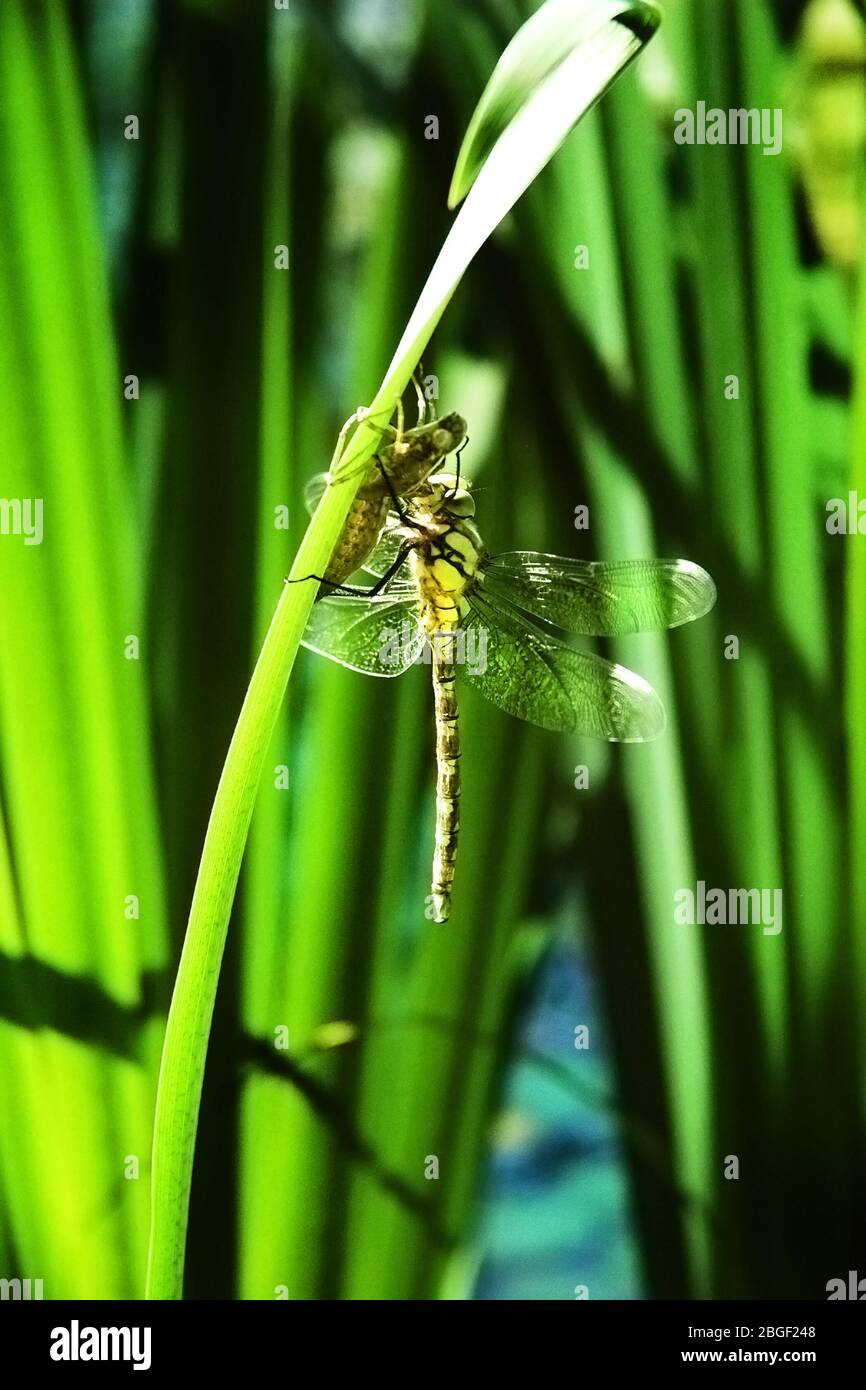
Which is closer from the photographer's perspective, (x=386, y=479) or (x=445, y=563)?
(x=386, y=479)

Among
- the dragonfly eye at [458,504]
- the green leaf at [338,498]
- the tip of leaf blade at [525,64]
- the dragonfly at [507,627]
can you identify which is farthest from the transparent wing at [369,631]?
the tip of leaf blade at [525,64]

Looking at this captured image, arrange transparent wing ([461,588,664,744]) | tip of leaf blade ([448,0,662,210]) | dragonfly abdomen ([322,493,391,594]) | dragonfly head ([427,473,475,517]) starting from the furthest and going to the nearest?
1. transparent wing ([461,588,664,744])
2. dragonfly head ([427,473,475,517])
3. dragonfly abdomen ([322,493,391,594])
4. tip of leaf blade ([448,0,662,210])

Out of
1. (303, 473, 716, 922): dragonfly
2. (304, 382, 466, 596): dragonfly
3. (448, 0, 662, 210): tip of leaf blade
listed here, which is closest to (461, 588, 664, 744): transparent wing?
(303, 473, 716, 922): dragonfly

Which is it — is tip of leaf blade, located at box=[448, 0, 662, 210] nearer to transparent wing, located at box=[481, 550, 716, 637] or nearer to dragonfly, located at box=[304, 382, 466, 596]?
dragonfly, located at box=[304, 382, 466, 596]

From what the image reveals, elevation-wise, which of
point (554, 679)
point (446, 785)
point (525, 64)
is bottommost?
point (446, 785)

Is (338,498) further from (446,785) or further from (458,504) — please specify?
(446,785)

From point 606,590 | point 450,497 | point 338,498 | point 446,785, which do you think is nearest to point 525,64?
point 338,498
